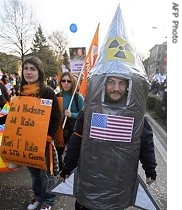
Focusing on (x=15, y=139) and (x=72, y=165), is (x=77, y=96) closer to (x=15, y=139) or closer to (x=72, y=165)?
(x=15, y=139)

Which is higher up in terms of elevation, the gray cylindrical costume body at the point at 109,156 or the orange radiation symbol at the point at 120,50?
the orange radiation symbol at the point at 120,50

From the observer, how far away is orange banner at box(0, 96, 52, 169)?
3.09 meters

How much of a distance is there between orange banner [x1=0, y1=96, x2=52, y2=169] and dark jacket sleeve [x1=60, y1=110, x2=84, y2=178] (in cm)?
57


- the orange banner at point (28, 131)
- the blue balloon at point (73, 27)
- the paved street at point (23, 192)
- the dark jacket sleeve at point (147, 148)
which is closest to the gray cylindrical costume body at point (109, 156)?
the dark jacket sleeve at point (147, 148)

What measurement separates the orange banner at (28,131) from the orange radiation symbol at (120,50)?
111 centimetres

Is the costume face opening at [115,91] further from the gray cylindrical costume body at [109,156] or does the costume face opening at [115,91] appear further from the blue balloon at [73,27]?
the blue balloon at [73,27]

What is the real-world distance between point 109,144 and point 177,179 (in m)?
0.52

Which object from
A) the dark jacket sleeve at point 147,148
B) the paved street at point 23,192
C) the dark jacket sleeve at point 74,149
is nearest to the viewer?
the dark jacket sleeve at point 147,148

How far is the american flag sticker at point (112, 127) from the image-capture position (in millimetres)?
2164

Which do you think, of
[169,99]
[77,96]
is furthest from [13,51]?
[169,99]

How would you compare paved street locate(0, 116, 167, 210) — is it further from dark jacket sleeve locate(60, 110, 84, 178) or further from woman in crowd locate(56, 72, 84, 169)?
dark jacket sleeve locate(60, 110, 84, 178)

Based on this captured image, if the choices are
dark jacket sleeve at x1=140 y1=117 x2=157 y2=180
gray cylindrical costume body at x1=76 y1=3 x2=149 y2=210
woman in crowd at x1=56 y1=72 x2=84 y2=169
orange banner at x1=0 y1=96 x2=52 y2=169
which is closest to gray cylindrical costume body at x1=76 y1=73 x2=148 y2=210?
gray cylindrical costume body at x1=76 y1=3 x2=149 y2=210

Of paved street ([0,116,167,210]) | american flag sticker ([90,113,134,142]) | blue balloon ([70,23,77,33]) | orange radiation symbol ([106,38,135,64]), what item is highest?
blue balloon ([70,23,77,33])

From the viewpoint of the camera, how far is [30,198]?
396cm
